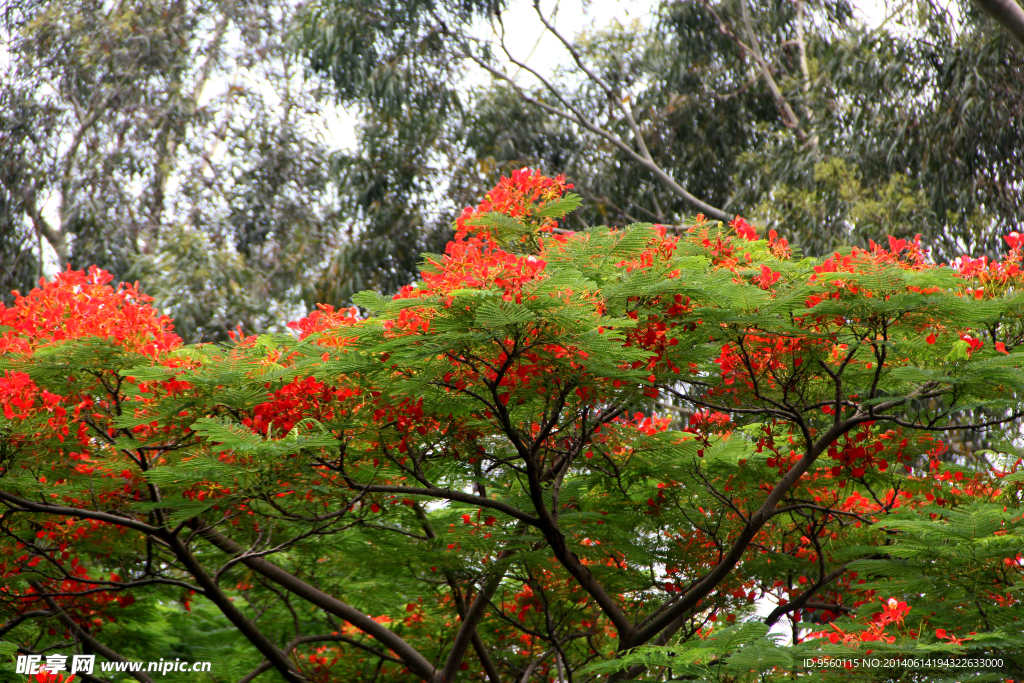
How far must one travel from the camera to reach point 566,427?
641 cm

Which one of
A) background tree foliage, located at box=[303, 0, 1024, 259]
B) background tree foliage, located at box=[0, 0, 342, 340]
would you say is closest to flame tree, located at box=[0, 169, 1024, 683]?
background tree foliage, located at box=[303, 0, 1024, 259]

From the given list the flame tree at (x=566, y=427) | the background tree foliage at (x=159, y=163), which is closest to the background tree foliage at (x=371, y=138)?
the background tree foliage at (x=159, y=163)

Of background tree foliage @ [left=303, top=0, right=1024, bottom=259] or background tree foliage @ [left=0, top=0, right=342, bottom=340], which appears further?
background tree foliage @ [left=0, top=0, right=342, bottom=340]

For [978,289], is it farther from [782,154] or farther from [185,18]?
[185,18]

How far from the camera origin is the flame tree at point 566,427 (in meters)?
5.42

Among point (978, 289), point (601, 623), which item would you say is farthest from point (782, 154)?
point (978, 289)

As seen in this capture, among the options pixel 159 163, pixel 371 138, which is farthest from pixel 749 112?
pixel 159 163

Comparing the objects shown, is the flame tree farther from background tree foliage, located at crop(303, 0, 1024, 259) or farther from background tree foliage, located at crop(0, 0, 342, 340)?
background tree foliage, located at crop(0, 0, 342, 340)

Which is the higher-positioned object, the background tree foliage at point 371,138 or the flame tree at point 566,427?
the background tree foliage at point 371,138

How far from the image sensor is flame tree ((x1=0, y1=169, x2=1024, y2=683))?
5422 millimetres

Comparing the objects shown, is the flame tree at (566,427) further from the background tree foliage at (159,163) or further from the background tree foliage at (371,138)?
the background tree foliage at (159,163)

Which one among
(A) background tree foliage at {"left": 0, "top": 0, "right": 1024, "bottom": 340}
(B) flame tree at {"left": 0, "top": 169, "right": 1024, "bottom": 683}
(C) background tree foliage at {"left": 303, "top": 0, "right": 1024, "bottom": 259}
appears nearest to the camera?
(B) flame tree at {"left": 0, "top": 169, "right": 1024, "bottom": 683}

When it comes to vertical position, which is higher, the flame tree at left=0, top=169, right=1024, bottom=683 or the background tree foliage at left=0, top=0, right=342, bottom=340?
the background tree foliage at left=0, top=0, right=342, bottom=340

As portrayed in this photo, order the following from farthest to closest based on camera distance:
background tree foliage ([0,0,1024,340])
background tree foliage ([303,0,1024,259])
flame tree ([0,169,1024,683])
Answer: background tree foliage ([0,0,1024,340])
background tree foliage ([303,0,1024,259])
flame tree ([0,169,1024,683])
